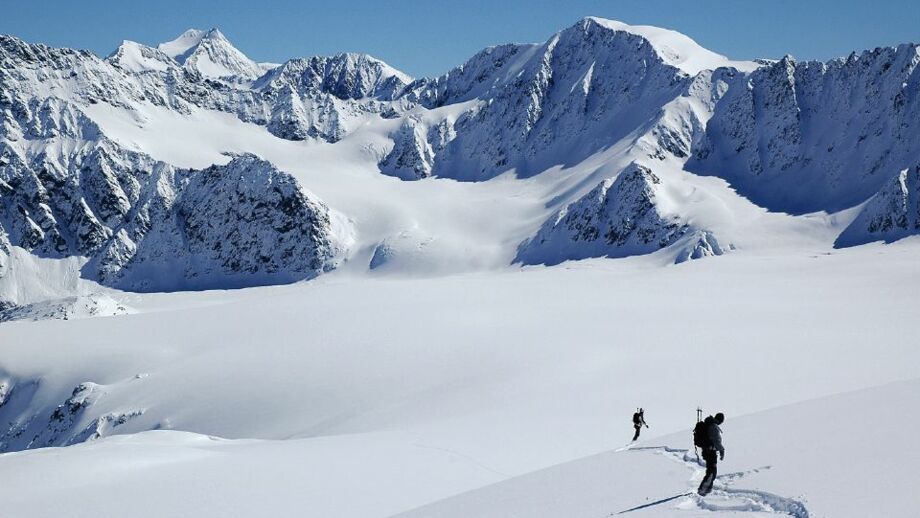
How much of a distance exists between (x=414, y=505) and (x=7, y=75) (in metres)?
206

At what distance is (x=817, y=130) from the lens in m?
153

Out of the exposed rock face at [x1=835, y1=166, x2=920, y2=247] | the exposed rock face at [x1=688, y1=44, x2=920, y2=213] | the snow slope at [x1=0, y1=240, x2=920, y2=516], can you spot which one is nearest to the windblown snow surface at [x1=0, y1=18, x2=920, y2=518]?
the snow slope at [x1=0, y1=240, x2=920, y2=516]

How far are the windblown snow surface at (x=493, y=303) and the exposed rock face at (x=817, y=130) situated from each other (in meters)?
0.60

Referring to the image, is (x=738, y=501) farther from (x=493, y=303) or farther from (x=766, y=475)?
(x=493, y=303)

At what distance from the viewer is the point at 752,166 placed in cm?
15862

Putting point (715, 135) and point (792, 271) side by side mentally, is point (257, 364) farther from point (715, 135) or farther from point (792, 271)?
point (715, 135)

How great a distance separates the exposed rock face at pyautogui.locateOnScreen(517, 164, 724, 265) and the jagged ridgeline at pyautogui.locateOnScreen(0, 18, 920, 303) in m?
0.31

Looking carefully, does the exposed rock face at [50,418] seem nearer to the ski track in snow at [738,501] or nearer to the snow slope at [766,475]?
the snow slope at [766,475]

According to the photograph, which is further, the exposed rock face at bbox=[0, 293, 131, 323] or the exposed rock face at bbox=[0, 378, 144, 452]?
the exposed rock face at bbox=[0, 293, 131, 323]

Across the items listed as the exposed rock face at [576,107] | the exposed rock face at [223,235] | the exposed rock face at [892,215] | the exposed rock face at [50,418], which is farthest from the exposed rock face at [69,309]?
the exposed rock face at [892,215]

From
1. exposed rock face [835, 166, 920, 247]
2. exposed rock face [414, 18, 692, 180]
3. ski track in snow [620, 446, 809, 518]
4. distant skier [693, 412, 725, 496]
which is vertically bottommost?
ski track in snow [620, 446, 809, 518]

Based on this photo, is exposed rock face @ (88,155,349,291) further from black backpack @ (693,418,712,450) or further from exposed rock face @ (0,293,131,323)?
black backpack @ (693,418,712,450)

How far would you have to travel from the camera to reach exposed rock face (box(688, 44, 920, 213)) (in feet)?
457

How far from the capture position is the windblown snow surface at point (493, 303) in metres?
20.0
